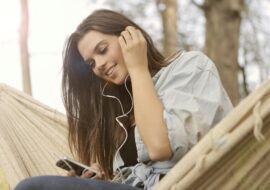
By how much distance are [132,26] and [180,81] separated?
31cm

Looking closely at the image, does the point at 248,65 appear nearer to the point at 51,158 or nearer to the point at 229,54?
the point at 229,54

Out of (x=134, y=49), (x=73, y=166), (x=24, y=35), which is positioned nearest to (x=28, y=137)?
(x=73, y=166)

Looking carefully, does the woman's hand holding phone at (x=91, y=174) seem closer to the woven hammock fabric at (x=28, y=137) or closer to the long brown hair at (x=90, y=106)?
the long brown hair at (x=90, y=106)

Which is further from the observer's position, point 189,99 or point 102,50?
point 102,50

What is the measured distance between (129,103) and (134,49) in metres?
0.36

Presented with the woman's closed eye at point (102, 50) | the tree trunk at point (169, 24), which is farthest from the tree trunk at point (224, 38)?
the tree trunk at point (169, 24)

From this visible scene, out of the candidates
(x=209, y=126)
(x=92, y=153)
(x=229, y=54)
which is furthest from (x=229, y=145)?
(x=229, y=54)

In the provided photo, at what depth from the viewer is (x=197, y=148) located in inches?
40.2

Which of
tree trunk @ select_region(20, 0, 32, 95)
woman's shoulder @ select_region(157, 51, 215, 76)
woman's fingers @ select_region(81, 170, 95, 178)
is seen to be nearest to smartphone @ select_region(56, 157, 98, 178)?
woman's fingers @ select_region(81, 170, 95, 178)

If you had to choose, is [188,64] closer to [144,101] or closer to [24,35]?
[144,101]

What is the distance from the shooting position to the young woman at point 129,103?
1382 millimetres

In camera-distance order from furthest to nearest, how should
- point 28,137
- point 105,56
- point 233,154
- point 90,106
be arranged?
point 28,137 < point 90,106 < point 105,56 < point 233,154

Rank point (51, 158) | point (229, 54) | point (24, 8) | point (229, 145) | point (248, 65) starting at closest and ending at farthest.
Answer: point (229, 145)
point (51, 158)
point (229, 54)
point (24, 8)
point (248, 65)

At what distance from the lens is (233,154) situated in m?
1.06
